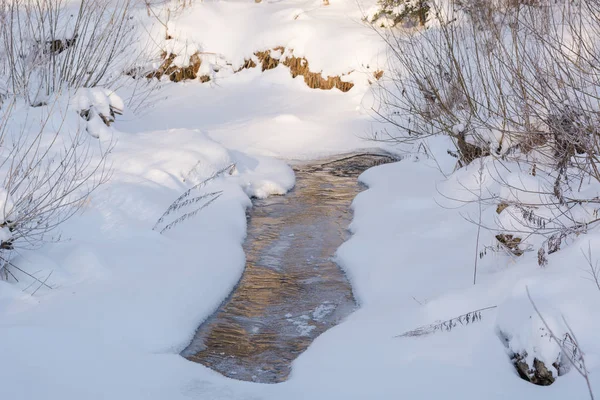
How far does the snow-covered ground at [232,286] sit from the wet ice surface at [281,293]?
0.15 meters

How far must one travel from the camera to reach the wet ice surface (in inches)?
198

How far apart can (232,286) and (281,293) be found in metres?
0.45

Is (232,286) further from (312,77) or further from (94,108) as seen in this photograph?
(312,77)

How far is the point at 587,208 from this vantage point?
530 centimetres

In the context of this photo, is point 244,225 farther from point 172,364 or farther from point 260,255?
point 172,364

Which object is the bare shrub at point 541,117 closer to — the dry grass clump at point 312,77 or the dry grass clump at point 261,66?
the dry grass clump at point 312,77

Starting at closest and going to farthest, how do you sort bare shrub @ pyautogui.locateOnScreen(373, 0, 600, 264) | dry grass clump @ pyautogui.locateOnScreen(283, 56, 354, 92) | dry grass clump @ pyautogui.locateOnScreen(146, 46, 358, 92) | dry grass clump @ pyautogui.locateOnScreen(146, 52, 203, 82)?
bare shrub @ pyautogui.locateOnScreen(373, 0, 600, 264)
dry grass clump @ pyautogui.locateOnScreen(283, 56, 354, 92)
dry grass clump @ pyautogui.locateOnScreen(146, 46, 358, 92)
dry grass clump @ pyautogui.locateOnScreen(146, 52, 203, 82)

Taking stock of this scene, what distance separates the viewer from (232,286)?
6219mm

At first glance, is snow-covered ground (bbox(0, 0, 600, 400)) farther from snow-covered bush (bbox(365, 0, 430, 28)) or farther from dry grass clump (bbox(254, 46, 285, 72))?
dry grass clump (bbox(254, 46, 285, 72))

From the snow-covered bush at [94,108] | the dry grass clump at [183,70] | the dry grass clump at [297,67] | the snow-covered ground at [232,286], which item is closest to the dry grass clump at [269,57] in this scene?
the dry grass clump at [297,67]

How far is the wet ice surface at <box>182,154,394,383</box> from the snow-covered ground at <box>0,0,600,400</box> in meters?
0.15

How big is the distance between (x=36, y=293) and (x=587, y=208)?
13.7ft

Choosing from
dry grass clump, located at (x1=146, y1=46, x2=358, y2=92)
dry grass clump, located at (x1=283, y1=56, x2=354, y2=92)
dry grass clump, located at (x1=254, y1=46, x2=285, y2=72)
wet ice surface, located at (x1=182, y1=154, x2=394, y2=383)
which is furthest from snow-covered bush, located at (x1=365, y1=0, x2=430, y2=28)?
wet ice surface, located at (x1=182, y1=154, x2=394, y2=383)

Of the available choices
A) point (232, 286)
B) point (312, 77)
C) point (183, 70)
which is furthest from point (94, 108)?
point (183, 70)
